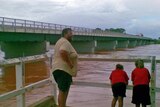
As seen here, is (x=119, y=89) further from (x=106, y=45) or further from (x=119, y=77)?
(x=106, y=45)

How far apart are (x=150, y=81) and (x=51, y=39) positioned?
1831 inches

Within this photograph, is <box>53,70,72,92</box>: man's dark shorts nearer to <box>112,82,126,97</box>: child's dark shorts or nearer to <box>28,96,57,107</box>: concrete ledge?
<box>28,96,57,107</box>: concrete ledge

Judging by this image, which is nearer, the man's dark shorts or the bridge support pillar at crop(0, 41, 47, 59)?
the man's dark shorts

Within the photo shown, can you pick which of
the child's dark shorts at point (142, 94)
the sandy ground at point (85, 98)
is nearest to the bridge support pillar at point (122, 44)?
the sandy ground at point (85, 98)

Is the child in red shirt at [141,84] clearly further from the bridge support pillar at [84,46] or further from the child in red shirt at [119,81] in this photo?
the bridge support pillar at [84,46]

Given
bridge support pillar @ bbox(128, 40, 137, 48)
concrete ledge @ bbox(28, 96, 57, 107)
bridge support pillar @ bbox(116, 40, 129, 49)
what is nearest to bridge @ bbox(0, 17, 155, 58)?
concrete ledge @ bbox(28, 96, 57, 107)

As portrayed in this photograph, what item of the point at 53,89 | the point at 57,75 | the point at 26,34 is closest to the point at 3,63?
the point at 57,75

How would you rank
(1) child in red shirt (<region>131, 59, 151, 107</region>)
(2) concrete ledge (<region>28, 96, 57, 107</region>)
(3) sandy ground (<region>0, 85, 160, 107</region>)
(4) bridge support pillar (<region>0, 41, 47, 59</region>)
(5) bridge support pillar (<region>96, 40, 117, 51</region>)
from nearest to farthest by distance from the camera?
(1) child in red shirt (<region>131, 59, 151, 107</region>)
(2) concrete ledge (<region>28, 96, 57, 107</region>)
(3) sandy ground (<region>0, 85, 160, 107</region>)
(4) bridge support pillar (<region>0, 41, 47, 59</region>)
(5) bridge support pillar (<region>96, 40, 117, 51</region>)

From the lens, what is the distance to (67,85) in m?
6.50

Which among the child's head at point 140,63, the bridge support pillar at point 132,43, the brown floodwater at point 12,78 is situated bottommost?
the bridge support pillar at point 132,43

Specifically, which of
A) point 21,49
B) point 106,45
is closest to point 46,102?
point 21,49

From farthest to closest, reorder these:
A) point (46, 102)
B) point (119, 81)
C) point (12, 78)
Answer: point (12, 78)
point (46, 102)
point (119, 81)

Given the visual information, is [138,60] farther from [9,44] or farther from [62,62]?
[9,44]

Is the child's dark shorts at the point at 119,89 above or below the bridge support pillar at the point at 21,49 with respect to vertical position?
above
